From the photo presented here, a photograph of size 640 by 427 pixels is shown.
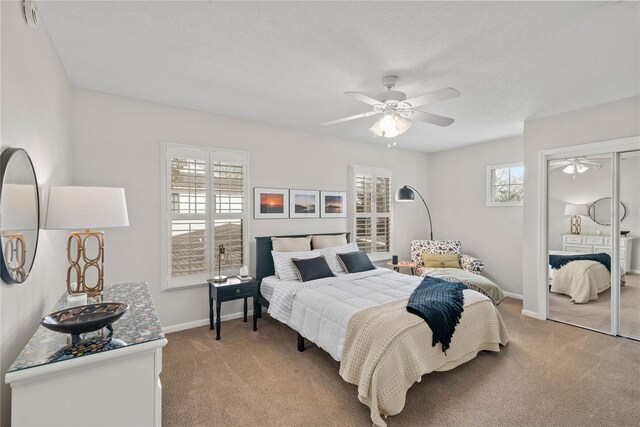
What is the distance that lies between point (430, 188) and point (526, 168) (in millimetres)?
2245

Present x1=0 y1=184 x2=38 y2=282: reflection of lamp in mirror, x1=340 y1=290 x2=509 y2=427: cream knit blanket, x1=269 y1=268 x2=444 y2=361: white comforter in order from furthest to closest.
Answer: x1=269 y1=268 x2=444 y2=361: white comforter
x1=340 y1=290 x2=509 y2=427: cream knit blanket
x1=0 y1=184 x2=38 y2=282: reflection of lamp in mirror

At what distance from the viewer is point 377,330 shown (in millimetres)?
2252

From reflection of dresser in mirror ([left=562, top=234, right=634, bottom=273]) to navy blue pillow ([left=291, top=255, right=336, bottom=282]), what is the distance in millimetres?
3019

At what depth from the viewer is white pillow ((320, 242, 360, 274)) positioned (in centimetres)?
406

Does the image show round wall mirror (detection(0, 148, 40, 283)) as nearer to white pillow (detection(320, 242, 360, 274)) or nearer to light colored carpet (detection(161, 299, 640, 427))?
light colored carpet (detection(161, 299, 640, 427))

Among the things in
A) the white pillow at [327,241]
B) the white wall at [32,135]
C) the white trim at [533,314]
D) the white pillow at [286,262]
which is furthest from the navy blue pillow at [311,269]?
the white trim at [533,314]

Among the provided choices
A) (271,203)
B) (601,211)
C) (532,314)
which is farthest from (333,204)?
(601,211)

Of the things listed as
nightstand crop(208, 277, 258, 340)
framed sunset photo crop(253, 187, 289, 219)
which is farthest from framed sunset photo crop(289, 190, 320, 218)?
nightstand crop(208, 277, 258, 340)

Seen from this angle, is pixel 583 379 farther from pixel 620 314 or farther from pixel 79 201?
pixel 79 201

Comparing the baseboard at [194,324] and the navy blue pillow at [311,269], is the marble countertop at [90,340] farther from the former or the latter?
the navy blue pillow at [311,269]

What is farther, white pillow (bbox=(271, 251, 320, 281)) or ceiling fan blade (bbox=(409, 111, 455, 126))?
white pillow (bbox=(271, 251, 320, 281))

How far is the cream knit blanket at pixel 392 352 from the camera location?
205 cm

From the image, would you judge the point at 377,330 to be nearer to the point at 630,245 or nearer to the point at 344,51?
the point at 344,51

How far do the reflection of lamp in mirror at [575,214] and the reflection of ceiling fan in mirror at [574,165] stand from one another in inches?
15.3
